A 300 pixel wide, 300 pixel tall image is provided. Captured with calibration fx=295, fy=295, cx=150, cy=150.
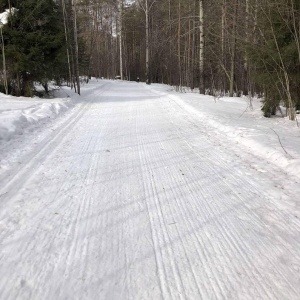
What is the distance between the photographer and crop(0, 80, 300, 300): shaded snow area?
2.32 meters

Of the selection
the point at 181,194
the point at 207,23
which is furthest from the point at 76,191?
the point at 207,23

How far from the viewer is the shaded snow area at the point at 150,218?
232 centimetres

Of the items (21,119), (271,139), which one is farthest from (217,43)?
(21,119)

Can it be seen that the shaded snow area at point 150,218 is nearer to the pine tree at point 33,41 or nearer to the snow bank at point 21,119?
the snow bank at point 21,119

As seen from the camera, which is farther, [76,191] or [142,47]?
[142,47]

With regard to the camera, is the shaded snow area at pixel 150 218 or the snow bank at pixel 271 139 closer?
the shaded snow area at pixel 150 218

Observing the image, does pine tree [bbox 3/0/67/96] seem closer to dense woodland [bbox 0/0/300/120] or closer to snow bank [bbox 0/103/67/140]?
dense woodland [bbox 0/0/300/120]

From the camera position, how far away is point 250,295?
2.19 meters

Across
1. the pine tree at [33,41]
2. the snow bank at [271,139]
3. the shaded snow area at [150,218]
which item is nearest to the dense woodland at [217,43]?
the pine tree at [33,41]

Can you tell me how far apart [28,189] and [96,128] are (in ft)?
13.3

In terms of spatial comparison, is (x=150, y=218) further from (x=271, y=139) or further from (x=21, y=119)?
(x=21, y=119)

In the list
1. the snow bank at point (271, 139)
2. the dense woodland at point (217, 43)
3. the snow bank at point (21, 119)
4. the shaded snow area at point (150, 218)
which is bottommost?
the shaded snow area at point (150, 218)

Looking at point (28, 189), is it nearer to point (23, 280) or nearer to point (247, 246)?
point (23, 280)

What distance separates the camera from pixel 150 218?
10.7ft
